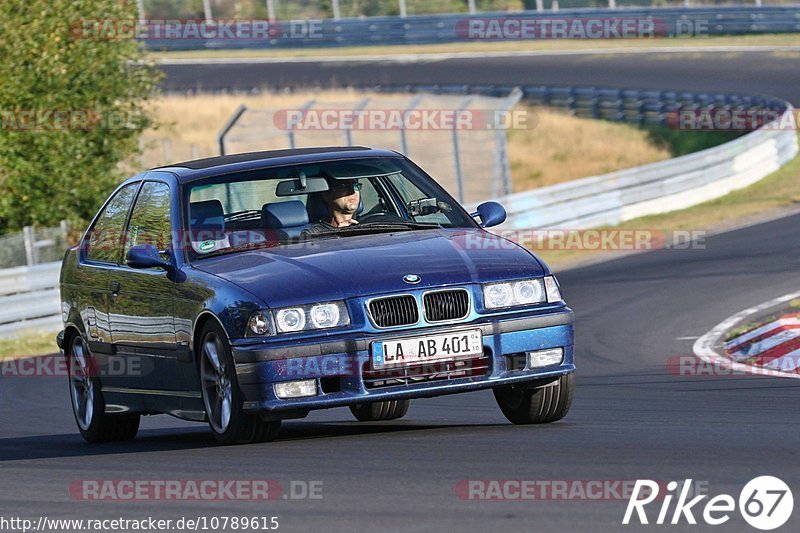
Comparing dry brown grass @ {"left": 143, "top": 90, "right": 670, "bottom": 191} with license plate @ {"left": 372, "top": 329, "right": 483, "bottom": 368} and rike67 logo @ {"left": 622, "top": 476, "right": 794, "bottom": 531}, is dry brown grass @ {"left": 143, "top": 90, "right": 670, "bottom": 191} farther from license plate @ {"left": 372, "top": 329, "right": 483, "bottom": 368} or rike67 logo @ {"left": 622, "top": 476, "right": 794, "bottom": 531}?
rike67 logo @ {"left": 622, "top": 476, "right": 794, "bottom": 531}

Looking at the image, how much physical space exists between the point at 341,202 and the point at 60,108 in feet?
57.1

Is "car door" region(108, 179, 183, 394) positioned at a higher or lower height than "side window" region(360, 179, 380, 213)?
lower

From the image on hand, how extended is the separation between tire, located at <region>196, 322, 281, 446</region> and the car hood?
1.16 ft

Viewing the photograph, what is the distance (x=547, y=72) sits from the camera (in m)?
46.4

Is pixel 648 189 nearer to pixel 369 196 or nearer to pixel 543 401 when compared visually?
pixel 369 196

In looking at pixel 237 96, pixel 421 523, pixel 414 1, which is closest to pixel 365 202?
pixel 421 523

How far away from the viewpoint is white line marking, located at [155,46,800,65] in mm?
47219

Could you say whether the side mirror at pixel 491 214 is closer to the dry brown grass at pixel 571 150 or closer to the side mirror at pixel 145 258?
the side mirror at pixel 145 258

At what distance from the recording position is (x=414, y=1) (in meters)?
55.0

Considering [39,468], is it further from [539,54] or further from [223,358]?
[539,54]

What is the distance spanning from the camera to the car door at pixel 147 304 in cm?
873

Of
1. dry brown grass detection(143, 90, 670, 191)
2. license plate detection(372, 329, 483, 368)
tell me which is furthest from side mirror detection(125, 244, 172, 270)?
dry brown grass detection(143, 90, 670, 191)

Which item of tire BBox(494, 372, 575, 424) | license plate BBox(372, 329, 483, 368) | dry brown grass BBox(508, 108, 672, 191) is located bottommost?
dry brown grass BBox(508, 108, 672, 191)

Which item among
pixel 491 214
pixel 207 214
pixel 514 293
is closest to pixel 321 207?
pixel 207 214
